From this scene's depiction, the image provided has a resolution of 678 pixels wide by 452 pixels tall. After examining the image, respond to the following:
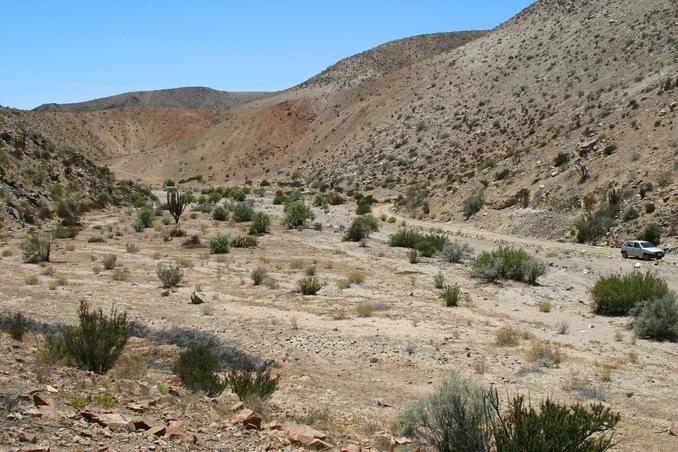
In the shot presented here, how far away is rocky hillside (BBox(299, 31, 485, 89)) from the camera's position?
117938 millimetres

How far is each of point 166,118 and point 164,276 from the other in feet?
420

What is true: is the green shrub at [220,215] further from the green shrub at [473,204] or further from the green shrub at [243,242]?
the green shrub at [473,204]

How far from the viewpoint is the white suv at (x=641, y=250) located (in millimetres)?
27203

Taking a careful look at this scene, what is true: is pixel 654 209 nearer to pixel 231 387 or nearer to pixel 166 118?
pixel 231 387

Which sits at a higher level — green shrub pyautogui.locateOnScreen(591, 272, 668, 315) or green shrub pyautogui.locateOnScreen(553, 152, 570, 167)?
green shrub pyautogui.locateOnScreen(553, 152, 570, 167)

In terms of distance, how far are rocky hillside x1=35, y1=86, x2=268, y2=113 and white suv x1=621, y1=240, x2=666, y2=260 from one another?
158 meters

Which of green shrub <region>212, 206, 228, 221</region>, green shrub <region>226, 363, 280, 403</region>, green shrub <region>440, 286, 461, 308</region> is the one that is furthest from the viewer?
green shrub <region>212, 206, 228, 221</region>

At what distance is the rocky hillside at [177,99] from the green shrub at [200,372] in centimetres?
17172

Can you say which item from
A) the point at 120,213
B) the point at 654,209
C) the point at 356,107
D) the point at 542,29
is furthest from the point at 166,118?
the point at 654,209

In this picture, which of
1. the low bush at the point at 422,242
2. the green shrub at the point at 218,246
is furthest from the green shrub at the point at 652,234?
the green shrub at the point at 218,246

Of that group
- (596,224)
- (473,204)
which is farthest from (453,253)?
(473,204)

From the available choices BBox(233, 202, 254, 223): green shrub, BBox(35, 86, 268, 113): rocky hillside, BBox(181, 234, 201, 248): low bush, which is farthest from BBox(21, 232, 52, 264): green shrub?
BBox(35, 86, 268, 113): rocky hillside

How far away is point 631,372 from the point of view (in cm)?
1197

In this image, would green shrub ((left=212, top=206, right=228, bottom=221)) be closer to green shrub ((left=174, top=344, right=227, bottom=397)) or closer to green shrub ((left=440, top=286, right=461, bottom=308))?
green shrub ((left=440, top=286, right=461, bottom=308))
